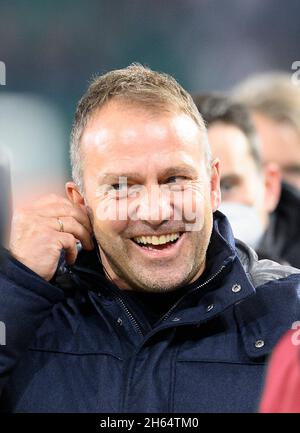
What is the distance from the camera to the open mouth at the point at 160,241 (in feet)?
3.58

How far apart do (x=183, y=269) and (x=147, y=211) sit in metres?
0.10

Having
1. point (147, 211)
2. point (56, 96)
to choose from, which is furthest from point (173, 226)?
point (56, 96)

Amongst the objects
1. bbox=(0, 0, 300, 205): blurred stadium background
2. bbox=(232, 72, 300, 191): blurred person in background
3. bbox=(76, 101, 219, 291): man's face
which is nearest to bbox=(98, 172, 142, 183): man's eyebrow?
bbox=(76, 101, 219, 291): man's face

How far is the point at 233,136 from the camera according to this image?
67.2 inches

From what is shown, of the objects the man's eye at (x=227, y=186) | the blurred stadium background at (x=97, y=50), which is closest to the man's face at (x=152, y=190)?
the man's eye at (x=227, y=186)

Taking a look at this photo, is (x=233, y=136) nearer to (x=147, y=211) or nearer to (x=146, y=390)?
(x=147, y=211)

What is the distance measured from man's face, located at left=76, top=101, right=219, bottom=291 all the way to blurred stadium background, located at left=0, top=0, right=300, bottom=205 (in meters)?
0.72

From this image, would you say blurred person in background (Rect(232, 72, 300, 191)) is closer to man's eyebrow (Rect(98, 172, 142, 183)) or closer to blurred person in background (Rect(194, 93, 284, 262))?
blurred person in background (Rect(194, 93, 284, 262))

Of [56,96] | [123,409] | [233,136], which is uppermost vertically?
[56,96]

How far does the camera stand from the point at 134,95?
1104mm

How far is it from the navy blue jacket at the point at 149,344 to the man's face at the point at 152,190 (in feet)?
0.15

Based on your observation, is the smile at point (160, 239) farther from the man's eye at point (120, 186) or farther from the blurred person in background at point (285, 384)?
the blurred person in background at point (285, 384)

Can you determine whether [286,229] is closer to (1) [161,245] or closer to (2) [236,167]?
(2) [236,167]

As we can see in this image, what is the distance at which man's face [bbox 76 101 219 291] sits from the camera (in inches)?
42.2
